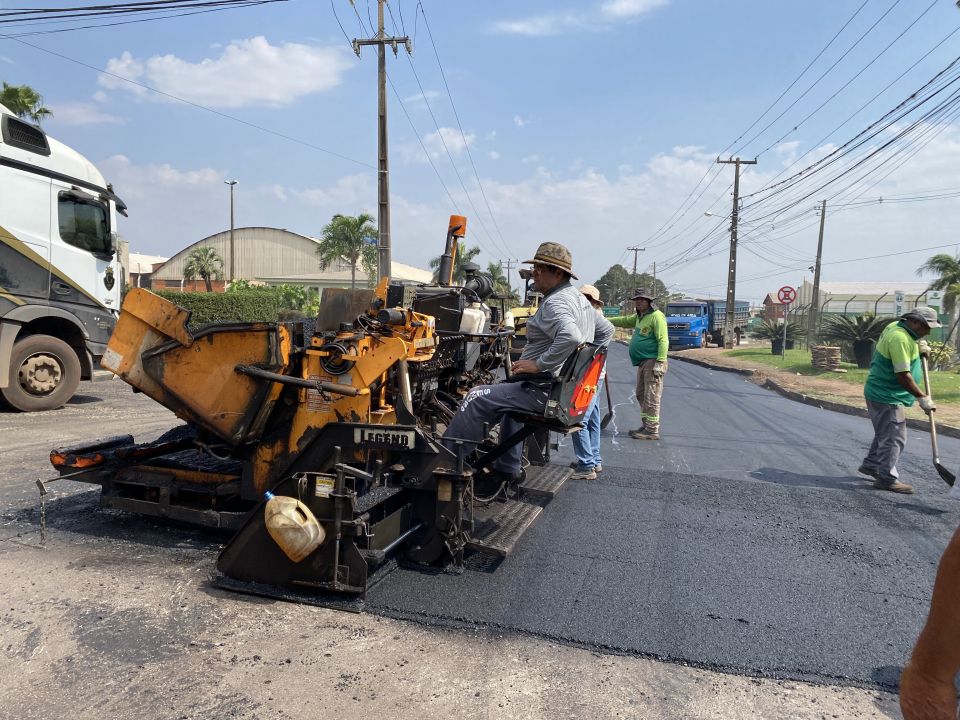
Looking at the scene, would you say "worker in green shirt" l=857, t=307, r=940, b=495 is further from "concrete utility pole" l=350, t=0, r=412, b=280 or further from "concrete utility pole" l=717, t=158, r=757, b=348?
"concrete utility pole" l=717, t=158, r=757, b=348

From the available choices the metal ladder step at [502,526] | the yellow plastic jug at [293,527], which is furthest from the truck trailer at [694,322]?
the yellow plastic jug at [293,527]

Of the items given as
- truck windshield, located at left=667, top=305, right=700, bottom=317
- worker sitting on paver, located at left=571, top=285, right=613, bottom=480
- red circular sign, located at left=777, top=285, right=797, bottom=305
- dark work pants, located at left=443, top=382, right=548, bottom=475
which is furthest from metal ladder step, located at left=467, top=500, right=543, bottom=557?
truck windshield, located at left=667, top=305, right=700, bottom=317

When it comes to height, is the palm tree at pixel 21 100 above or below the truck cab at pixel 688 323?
above

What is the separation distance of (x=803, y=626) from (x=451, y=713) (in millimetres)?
1812

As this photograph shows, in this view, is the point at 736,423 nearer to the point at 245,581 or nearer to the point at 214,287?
the point at 245,581

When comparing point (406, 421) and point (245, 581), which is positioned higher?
point (406, 421)

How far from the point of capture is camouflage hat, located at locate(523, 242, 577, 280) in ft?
13.8

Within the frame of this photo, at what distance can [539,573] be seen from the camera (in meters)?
3.92

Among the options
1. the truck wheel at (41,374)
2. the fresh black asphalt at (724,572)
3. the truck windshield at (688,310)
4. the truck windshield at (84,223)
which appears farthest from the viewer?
the truck windshield at (688,310)

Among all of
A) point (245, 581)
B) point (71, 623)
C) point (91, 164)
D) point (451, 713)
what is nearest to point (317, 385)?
point (245, 581)

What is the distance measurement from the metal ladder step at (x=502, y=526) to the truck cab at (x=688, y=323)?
25947mm

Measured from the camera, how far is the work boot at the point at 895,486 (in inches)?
230

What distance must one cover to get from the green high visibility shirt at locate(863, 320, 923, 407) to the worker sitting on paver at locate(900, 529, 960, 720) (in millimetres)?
5277

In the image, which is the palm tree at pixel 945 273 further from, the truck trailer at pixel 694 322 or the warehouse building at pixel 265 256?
the warehouse building at pixel 265 256
